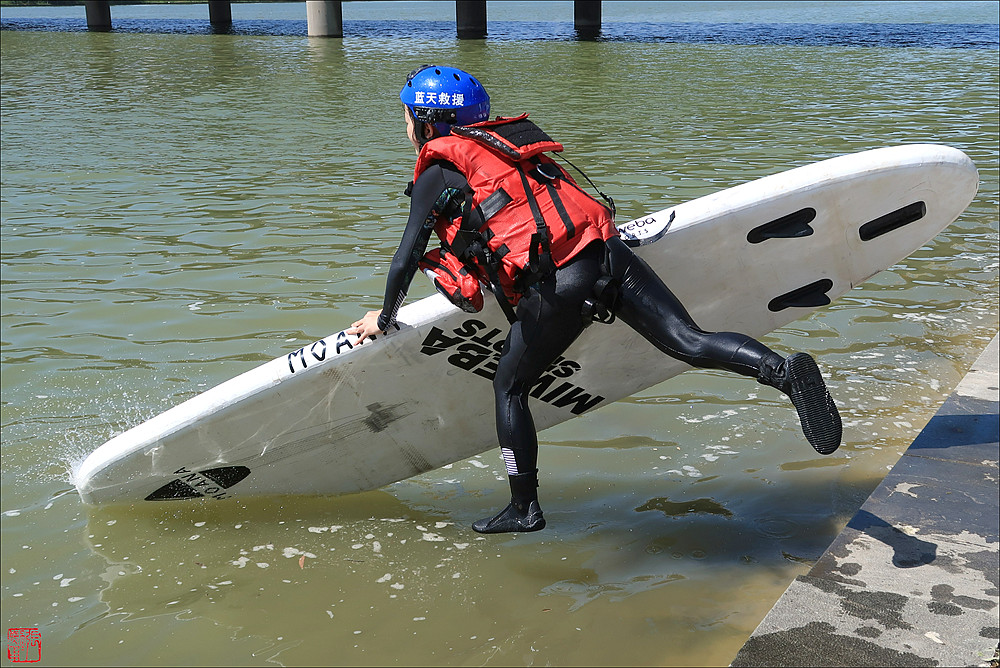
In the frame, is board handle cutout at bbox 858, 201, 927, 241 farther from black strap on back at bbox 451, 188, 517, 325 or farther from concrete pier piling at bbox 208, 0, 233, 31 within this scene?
concrete pier piling at bbox 208, 0, 233, 31

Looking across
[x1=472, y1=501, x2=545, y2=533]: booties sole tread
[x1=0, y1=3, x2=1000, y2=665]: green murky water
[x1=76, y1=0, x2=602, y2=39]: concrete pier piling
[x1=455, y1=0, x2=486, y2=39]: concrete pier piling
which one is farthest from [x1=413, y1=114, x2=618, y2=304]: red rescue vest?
[x1=455, y1=0, x2=486, y2=39]: concrete pier piling

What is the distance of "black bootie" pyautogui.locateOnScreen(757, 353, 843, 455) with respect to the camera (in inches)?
131

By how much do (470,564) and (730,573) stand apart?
1.09m

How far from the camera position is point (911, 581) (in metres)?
3.30

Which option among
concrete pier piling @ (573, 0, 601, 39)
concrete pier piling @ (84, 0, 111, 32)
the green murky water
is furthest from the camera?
concrete pier piling @ (84, 0, 111, 32)

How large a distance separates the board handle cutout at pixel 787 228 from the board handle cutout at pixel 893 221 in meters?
0.32

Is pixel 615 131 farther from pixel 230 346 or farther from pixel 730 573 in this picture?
pixel 730 573

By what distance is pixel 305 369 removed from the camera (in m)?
4.44

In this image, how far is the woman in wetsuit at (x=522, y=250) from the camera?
367cm

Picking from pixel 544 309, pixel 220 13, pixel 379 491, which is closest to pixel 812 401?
pixel 544 309

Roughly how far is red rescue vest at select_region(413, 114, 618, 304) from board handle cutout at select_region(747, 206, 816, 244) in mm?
1146

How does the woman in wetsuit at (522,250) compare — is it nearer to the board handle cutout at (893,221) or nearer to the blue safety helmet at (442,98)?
the blue safety helmet at (442,98)

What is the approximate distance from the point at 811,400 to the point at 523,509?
1.21m

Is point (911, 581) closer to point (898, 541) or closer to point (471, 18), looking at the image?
point (898, 541)
